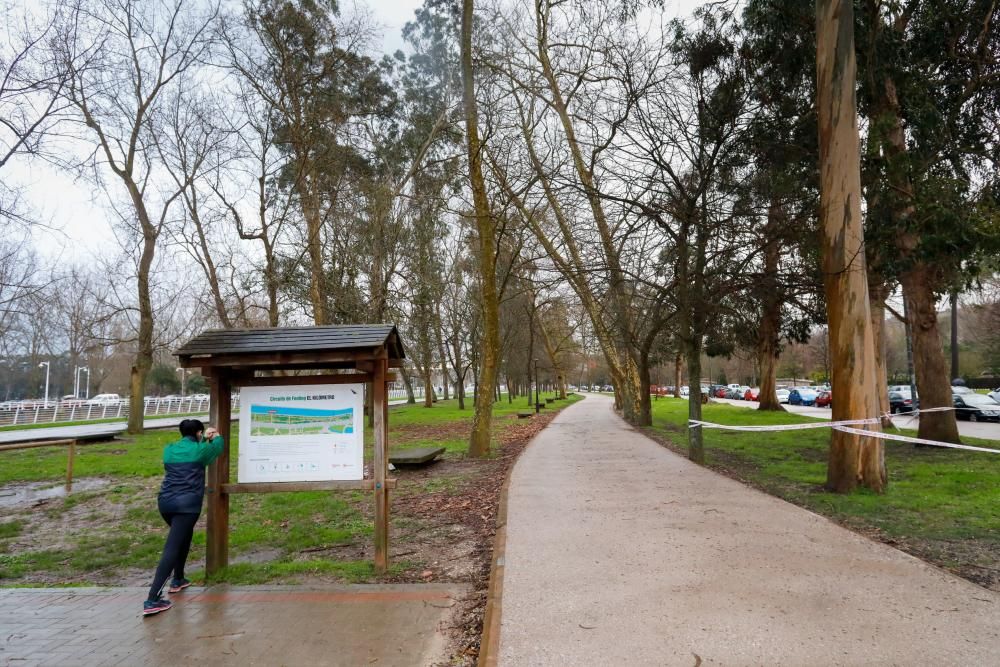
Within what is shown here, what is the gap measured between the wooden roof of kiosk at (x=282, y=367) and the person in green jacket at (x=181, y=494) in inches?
20.8

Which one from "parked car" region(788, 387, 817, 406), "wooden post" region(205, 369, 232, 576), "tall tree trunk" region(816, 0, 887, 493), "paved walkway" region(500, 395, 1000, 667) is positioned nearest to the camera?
"paved walkway" region(500, 395, 1000, 667)

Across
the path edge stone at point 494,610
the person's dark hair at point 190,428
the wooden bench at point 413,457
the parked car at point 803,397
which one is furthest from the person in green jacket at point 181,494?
the parked car at point 803,397

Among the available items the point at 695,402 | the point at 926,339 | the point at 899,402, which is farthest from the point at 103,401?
the point at 899,402

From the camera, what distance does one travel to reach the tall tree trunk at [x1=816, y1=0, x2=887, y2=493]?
29.3ft

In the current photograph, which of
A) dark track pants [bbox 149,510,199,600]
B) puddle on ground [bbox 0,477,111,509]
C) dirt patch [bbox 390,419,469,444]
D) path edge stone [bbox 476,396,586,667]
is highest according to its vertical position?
dark track pants [bbox 149,510,199,600]

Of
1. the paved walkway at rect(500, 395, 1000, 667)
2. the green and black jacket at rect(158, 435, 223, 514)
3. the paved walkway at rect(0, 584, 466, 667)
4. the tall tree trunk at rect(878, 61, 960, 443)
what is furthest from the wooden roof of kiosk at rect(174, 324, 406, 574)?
the tall tree trunk at rect(878, 61, 960, 443)

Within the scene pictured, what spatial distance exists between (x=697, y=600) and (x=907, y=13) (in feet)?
49.0


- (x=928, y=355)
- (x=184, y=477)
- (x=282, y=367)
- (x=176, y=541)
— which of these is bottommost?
(x=176, y=541)

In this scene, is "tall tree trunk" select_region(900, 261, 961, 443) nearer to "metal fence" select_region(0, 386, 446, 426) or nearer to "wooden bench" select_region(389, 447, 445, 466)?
"wooden bench" select_region(389, 447, 445, 466)

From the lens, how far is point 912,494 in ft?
30.0

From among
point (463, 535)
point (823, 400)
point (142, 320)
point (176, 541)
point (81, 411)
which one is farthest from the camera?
point (823, 400)

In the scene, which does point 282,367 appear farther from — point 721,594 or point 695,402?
point 695,402

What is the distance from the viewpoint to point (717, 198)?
12961 mm

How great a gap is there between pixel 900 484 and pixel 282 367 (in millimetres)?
10039
